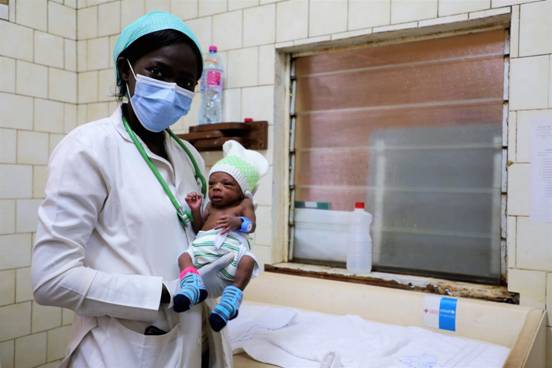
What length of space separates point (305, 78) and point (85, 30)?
1.29 meters

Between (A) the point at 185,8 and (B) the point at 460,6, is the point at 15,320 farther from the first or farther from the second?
(B) the point at 460,6

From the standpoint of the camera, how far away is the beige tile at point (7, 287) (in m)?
2.09

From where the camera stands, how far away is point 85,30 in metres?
2.41

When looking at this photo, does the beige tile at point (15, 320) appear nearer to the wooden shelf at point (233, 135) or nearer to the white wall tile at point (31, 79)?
the white wall tile at point (31, 79)

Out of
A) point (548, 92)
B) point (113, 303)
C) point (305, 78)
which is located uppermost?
point (305, 78)

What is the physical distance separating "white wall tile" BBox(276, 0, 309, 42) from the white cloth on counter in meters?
1.10

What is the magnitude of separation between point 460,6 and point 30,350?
2402 mm

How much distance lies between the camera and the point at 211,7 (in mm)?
2027

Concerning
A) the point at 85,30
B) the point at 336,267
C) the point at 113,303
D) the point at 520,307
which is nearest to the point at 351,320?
the point at 336,267

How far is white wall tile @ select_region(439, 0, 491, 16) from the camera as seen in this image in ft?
4.95

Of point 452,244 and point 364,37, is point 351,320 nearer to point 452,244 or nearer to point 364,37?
point 452,244

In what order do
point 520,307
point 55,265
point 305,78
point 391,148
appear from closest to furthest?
point 55,265, point 520,307, point 391,148, point 305,78

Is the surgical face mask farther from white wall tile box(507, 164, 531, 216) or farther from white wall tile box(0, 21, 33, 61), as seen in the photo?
white wall tile box(0, 21, 33, 61)

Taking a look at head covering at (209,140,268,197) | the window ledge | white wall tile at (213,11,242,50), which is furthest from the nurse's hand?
white wall tile at (213,11,242,50)
